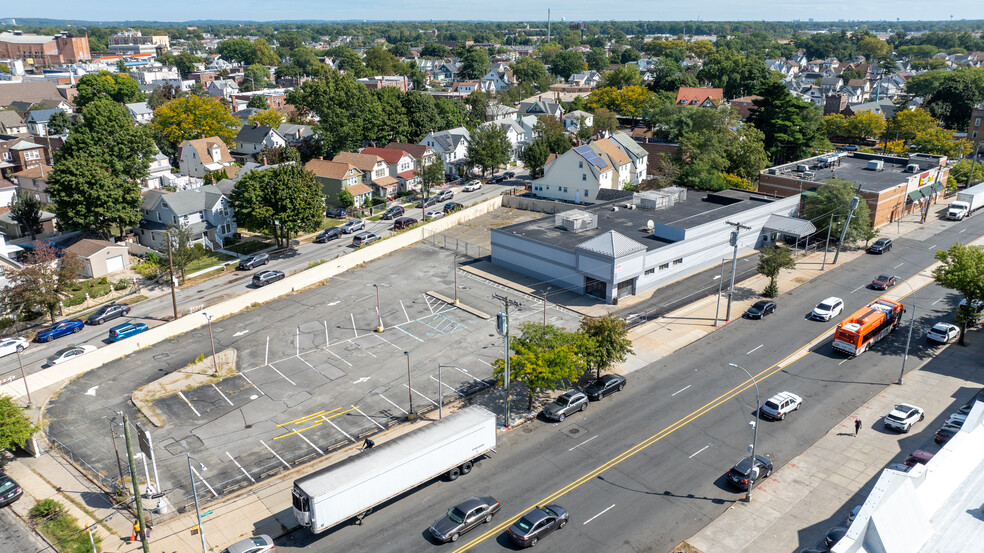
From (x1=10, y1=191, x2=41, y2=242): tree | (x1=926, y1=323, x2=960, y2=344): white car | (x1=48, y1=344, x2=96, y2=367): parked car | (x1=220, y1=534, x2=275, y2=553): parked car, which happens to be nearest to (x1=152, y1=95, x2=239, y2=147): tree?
(x1=10, y1=191, x2=41, y2=242): tree

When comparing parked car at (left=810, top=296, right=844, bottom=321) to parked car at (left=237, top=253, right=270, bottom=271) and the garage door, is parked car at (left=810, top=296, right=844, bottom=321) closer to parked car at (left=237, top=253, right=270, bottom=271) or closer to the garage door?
parked car at (left=237, top=253, right=270, bottom=271)

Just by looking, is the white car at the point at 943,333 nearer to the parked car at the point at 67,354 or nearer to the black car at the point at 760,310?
the black car at the point at 760,310

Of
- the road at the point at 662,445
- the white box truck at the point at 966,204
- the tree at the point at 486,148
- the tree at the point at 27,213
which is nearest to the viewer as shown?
the road at the point at 662,445

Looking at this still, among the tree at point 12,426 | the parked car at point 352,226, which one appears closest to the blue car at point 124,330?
the tree at point 12,426

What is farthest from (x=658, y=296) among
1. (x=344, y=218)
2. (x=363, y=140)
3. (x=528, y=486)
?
(x=363, y=140)

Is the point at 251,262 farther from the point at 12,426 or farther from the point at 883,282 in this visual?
the point at 883,282

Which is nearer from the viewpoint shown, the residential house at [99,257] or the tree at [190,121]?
the residential house at [99,257]
